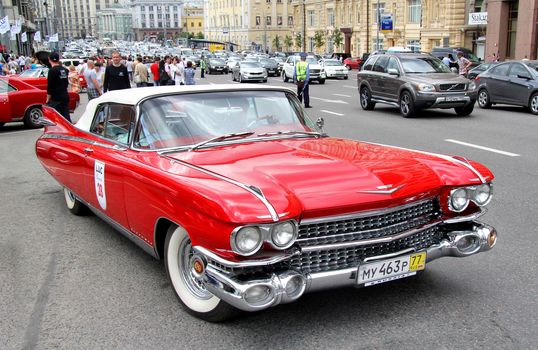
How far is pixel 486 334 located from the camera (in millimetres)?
3656

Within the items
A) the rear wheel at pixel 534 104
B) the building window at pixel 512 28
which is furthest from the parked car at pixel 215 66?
the rear wheel at pixel 534 104

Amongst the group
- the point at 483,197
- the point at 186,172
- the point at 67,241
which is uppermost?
the point at 186,172

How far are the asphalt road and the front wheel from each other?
10 centimetres

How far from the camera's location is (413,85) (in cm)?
1652

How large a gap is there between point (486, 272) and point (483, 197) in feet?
2.86

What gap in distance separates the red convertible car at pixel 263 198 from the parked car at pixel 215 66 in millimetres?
46957

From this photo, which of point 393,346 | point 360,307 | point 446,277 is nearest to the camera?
point 393,346

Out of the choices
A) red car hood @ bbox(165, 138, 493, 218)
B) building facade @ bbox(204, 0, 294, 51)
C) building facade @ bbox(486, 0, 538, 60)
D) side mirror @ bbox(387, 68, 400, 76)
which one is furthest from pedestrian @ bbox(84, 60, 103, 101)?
building facade @ bbox(204, 0, 294, 51)

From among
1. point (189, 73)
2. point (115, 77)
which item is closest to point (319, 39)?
point (189, 73)

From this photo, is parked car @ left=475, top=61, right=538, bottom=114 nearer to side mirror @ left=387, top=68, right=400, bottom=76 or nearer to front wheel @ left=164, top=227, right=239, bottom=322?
side mirror @ left=387, top=68, right=400, bottom=76

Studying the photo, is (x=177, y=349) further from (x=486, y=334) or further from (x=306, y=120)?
(x=306, y=120)

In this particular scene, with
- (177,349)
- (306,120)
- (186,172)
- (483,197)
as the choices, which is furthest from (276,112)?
(177,349)

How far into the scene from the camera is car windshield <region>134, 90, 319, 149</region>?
4707 millimetres

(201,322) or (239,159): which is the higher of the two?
(239,159)
